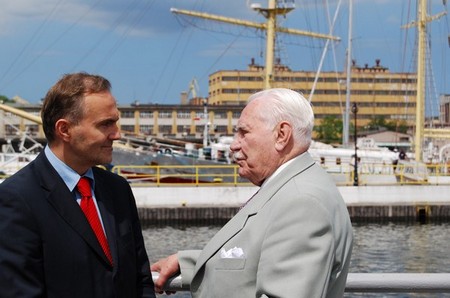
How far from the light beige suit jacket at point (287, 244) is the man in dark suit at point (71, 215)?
37 cm

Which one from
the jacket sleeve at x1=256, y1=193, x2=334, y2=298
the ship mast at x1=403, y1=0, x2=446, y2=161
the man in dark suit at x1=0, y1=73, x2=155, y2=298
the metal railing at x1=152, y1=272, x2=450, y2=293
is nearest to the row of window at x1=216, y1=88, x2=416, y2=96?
the ship mast at x1=403, y1=0, x2=446, y2=161

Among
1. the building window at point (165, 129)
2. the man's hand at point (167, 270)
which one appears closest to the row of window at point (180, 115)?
the building window at point (165, 129)

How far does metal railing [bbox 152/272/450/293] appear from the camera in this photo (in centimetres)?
388

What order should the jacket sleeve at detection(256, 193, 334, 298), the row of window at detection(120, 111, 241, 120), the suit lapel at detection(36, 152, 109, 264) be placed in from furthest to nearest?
the row of window at detection(120, 111, 241, 120), the suit lapel at detection(36, 152, 109, 264), the jacket sleeve at detection(256, 193, 334, 298)

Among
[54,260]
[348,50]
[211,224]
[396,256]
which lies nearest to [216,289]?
[54,260]

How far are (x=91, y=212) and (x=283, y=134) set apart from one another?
85 centimetres

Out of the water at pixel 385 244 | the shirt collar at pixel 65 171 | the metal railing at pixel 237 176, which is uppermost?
the shirt collar at pixel 65 171

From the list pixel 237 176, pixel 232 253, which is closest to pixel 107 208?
pixel 232 253

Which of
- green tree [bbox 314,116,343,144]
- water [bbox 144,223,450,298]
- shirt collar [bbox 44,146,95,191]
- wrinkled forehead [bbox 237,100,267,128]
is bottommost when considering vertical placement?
green tree [bbox 314,116,343,144]

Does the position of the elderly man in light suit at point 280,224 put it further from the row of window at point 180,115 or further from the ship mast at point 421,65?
the row of window at point 180,115

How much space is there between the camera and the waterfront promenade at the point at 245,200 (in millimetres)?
32812

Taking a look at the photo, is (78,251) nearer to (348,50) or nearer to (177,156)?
(177,156)

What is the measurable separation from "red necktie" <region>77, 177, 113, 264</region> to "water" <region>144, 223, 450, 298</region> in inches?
730

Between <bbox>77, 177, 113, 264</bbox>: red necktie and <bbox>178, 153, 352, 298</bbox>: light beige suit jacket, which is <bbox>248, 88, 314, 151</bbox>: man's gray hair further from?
<bbox>77, 177, 113, 264</bbox>: red necktie
